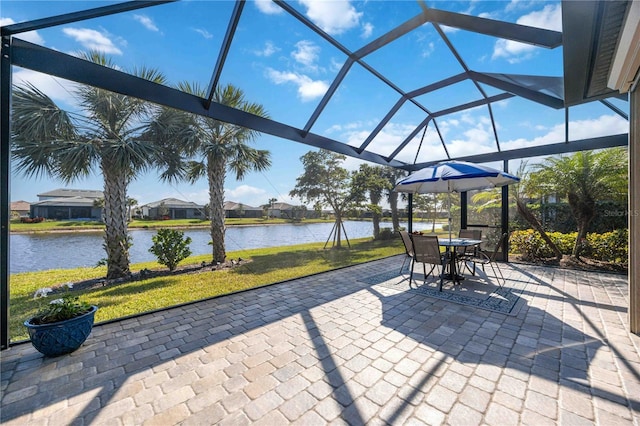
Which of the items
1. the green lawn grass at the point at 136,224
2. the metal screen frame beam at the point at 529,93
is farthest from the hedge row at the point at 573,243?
the green lawn grass at the point at 136,224

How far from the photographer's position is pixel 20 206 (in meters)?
3.27

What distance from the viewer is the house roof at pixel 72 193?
375 cm

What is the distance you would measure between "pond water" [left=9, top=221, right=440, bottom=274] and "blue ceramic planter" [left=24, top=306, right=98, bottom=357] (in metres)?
0.93

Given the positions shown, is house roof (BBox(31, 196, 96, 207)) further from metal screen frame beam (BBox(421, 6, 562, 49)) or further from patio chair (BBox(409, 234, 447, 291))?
metal screen frame beam (BBox(421, 6, 562, 49))

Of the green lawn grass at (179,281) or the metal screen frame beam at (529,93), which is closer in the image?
the green lawn grass at (179,281)

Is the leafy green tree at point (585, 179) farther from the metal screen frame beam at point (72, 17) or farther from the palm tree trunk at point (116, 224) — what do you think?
the palm tree trunk at point (116, 224)

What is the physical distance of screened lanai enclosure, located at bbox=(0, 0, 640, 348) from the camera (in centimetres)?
282

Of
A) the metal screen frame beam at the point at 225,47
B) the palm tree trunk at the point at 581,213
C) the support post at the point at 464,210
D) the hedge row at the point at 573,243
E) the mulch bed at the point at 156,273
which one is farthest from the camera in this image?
the support post at the point at 464,210

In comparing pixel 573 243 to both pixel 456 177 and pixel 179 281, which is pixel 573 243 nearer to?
pixel 456 177

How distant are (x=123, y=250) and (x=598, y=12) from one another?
24.0ft

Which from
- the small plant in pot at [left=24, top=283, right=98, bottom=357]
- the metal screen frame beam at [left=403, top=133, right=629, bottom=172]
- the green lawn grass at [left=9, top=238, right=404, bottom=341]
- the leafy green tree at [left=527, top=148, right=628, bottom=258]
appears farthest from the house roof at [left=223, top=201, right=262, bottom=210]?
the leafy green tree at [left=527, top=148, right=628, bottom=258]

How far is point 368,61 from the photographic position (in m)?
4.91

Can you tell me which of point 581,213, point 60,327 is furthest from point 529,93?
point 60,327

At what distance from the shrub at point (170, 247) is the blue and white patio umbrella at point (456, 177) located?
16.6 feet
